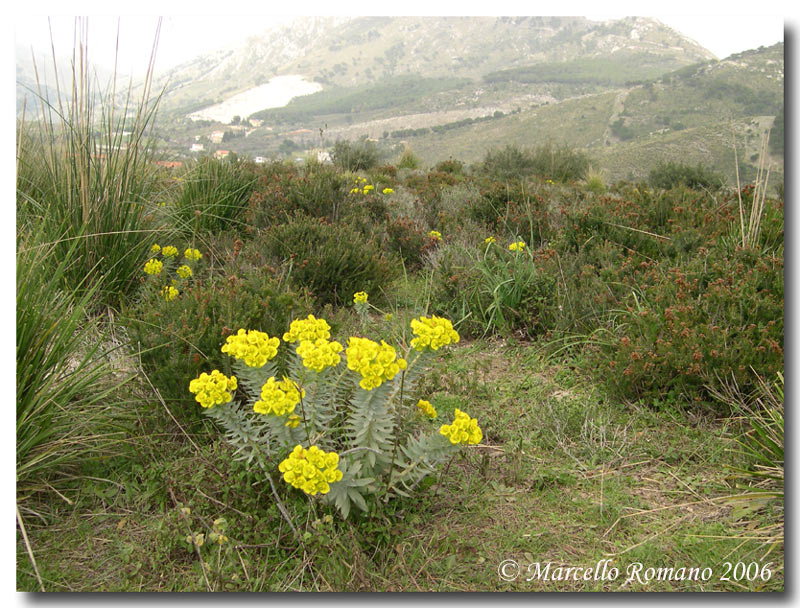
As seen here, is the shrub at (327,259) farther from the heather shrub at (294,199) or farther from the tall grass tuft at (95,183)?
the tall grass tuft at (95,183)

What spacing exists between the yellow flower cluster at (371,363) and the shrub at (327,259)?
8.62 feet

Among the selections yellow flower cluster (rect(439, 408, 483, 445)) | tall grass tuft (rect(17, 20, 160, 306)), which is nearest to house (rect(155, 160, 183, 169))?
tall grass tuft (rect(17, 20, 160, 306))

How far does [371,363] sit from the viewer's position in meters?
1.61

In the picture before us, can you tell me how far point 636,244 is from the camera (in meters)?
4.66

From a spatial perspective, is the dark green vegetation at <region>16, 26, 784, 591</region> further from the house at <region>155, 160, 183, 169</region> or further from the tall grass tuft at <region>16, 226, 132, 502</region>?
the house at <region>155, 160, 183, 169</region>

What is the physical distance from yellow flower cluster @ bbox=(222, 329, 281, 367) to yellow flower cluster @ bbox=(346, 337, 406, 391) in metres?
0.30

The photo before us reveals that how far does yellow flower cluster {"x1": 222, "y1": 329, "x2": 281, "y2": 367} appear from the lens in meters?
1.71

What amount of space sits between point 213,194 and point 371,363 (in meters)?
4.24

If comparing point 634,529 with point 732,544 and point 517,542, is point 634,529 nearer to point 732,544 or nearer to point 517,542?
point 732,544

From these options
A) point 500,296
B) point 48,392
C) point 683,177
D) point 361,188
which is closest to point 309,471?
point 48,392

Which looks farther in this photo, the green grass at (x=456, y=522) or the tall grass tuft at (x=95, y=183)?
the tall grass tuft at (x=95, y=183)

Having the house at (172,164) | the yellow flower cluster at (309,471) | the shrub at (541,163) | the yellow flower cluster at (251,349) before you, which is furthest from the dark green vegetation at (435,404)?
the shrub at (541,163)

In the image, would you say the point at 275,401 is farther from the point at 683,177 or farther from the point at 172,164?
the point at 683,177

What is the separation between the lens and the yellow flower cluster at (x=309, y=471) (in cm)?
153
